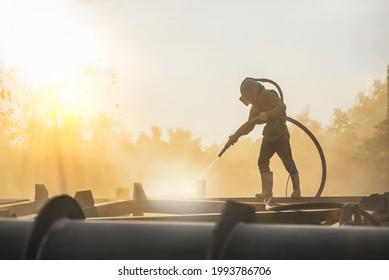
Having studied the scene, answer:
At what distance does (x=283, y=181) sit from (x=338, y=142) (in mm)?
9069

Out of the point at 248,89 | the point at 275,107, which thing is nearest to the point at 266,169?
the point at 275,107

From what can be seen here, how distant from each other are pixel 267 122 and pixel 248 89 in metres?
0.86

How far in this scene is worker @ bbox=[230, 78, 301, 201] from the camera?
11.0m

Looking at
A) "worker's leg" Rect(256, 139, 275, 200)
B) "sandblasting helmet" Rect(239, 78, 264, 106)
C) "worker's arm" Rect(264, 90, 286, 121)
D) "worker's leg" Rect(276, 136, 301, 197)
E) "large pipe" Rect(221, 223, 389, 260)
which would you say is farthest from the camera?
"worker's leg" Rect(256, 139, 275, 200)

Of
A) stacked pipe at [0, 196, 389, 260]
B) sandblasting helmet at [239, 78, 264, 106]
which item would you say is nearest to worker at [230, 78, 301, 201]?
sandblasting helmet at [239, 78, 264, 106]

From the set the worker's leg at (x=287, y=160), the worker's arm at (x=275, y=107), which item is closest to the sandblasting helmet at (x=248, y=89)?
the worker's arm at (x=275, y=107)

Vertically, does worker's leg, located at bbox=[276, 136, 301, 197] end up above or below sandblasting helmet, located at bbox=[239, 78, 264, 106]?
below

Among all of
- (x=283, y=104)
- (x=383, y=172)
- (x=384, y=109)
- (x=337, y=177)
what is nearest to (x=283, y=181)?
(x=337, y=177)

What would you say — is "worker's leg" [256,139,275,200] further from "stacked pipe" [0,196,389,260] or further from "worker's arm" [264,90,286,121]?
"stacked pipe" [0,196,389,260]

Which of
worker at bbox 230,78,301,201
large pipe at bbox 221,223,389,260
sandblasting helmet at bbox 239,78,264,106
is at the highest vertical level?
sandblasting helmet at bbox 239,78,264,106

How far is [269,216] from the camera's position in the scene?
5.57 metres

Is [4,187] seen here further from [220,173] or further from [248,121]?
[248,121]

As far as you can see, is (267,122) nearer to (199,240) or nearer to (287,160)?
(287,160)

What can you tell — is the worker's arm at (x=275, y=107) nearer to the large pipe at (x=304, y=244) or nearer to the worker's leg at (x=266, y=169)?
the worker's leg at (x=266, y=169)
